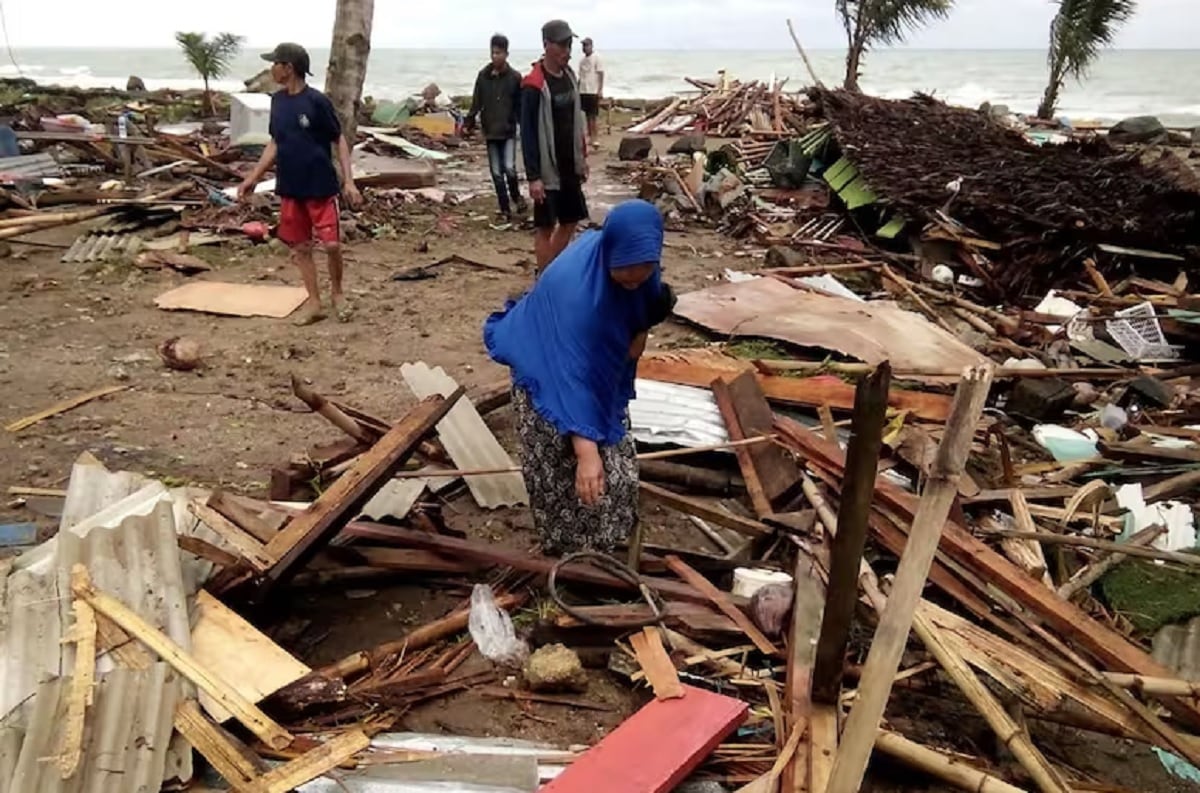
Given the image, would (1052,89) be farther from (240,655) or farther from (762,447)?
(240,655)

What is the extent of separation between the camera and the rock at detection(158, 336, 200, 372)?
641 cm

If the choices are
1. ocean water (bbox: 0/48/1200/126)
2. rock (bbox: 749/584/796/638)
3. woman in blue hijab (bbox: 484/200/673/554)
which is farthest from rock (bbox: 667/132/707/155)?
ocean water (bbox: 0/48/1200/126)

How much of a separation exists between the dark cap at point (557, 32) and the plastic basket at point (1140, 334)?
5.03 m

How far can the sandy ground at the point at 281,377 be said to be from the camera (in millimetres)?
3602

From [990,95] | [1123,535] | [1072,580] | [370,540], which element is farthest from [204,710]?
[990,95]

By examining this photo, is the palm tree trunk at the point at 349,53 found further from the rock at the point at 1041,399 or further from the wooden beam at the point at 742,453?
the rock at the point at 1041,399

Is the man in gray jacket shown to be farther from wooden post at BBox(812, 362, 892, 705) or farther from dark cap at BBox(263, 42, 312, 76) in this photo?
wooden post at BBox(812, 362, 892, 705)

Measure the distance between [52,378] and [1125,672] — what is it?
6.27 meters

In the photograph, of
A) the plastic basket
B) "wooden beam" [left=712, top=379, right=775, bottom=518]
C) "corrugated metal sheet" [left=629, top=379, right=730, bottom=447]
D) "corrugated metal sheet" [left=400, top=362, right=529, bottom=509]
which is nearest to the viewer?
"wooden beam" [left=712, top=379, right=775, bottom=518]

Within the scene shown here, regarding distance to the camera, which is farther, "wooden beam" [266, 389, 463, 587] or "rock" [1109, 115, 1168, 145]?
"rock" [1109, 115, 1168, 145]

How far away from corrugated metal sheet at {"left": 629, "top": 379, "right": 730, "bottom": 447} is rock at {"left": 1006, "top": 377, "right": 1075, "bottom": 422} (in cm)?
220

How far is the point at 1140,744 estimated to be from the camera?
133 inches

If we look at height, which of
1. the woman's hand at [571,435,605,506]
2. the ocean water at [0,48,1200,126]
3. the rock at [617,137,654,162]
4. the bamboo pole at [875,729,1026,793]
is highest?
the ocean water at [0,48,1200,126]

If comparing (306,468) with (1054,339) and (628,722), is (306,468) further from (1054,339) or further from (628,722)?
(1054,339)
